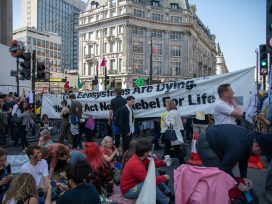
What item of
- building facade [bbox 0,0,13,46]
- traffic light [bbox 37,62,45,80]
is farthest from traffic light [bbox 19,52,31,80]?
building facade [bbox 0,0,13,46]

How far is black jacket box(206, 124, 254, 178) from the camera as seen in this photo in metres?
4.15

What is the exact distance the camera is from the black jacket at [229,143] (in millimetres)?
4152

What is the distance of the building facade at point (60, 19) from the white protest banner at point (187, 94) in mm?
145888

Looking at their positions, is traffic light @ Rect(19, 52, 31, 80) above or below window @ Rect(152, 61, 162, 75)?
below

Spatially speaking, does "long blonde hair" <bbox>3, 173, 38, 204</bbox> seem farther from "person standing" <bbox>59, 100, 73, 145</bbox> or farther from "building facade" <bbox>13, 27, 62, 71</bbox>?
"building facade" <bbox>13, 27, 62, 71</bbox>

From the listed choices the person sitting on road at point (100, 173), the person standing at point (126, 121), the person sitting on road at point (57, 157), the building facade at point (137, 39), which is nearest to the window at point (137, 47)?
the building facade at point (137, 39)

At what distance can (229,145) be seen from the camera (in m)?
4.18

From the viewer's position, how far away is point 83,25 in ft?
270

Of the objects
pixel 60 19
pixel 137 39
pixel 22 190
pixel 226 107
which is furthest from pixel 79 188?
pixel 60 19

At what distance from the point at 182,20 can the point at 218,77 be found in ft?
237

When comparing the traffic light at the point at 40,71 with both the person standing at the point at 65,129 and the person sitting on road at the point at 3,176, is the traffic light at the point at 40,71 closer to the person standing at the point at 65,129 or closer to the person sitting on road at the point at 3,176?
the person standing at the point at 65,129

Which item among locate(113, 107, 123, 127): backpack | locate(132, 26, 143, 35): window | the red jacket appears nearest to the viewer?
the red jacket

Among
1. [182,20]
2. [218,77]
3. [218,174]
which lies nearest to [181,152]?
[218,77]

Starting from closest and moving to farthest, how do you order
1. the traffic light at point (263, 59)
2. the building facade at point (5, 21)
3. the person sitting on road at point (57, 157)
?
the person sitting on road at point (57, 157), the traffic light at point (263, 59), the building facade at point (5, 21)
